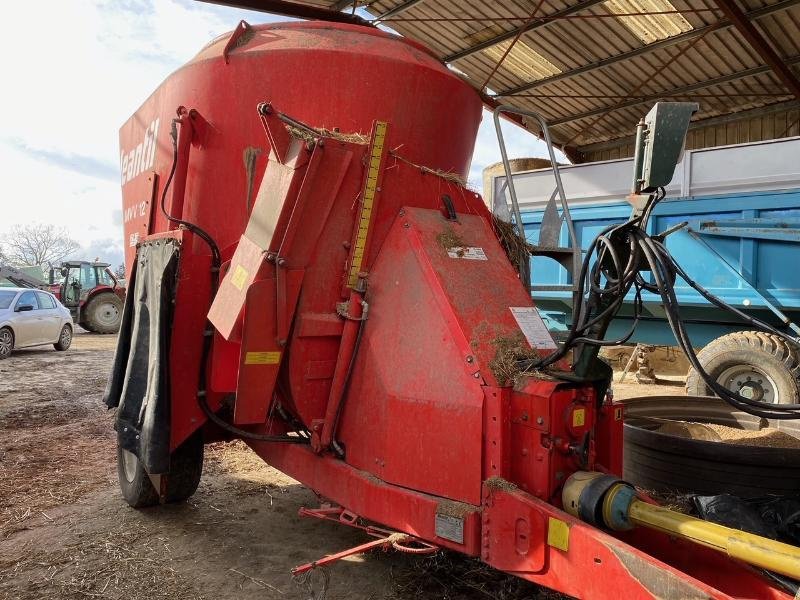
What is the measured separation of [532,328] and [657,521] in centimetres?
96

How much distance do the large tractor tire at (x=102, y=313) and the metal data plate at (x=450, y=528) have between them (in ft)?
59.6

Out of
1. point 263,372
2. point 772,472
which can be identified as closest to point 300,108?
point 263,372

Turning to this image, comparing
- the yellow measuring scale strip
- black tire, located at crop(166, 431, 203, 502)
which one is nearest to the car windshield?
black tire, located at crop(166, 431, 203, 502)

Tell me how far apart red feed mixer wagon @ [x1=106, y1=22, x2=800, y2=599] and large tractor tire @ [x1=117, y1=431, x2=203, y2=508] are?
13 mm

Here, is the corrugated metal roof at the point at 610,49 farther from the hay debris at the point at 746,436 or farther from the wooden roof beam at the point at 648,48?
the hay debris at the point at 746,436

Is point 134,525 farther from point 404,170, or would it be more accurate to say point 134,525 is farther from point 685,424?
point 685,424

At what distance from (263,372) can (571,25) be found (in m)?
8.99

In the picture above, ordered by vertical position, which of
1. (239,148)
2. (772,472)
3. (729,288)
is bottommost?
(772,472)

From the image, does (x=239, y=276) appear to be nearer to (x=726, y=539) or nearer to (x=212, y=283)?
(x=212, y=283)

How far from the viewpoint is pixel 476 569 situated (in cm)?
299

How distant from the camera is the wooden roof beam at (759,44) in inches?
333

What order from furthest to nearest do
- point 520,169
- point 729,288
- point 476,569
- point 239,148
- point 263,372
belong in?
point 520,169 < point 729,288 < point 239,148 < point 476,569 < point 263,372

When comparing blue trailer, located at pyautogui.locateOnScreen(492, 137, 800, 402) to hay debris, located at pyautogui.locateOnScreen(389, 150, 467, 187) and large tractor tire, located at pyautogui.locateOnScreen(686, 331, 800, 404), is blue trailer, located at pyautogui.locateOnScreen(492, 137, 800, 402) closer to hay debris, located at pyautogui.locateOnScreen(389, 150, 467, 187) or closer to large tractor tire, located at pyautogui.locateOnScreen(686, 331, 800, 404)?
large tractor tire, located at pyautogui.locateOnScreen(686, 331, 800, 404)

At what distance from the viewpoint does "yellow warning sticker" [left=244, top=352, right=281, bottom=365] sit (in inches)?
107
